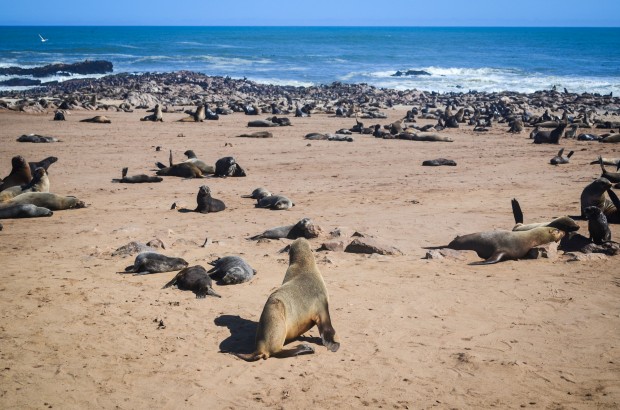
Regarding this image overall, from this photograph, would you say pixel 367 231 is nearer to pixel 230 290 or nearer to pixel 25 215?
pixel 230 290

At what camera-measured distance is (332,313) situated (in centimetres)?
582

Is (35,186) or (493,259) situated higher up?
(493,259)

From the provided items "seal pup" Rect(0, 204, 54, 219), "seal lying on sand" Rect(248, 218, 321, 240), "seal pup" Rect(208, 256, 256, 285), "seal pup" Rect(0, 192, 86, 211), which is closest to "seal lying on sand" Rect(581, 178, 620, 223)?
"seal lying on sand" Rect(248, 218, 321, 240)

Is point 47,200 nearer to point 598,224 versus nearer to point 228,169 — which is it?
point 228,169

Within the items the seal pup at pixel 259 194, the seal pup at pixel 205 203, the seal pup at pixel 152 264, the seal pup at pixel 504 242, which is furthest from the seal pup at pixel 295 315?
the seal pup at pixel 259 194

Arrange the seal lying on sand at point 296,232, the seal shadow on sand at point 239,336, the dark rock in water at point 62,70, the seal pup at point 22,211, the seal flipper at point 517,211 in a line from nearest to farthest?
1. the seal shadow on sand at point 239,336
2. the seal lying on sand at point 296,232
3. the seal flipper at point 517,211
4. the seal pup at point 22,211
5. the dark rock in water at point 62,70

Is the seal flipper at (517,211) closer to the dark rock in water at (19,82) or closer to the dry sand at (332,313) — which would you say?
the dry sand at (332,313)

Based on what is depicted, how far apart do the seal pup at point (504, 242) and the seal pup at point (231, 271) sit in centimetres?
285

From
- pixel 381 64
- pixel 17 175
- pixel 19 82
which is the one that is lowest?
pixel 19 82

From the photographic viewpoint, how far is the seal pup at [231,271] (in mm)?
6555

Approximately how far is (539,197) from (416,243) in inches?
164

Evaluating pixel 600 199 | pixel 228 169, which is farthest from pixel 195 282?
pixel 228 169

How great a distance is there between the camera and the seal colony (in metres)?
4.79

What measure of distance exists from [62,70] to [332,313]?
49667 millimetres
